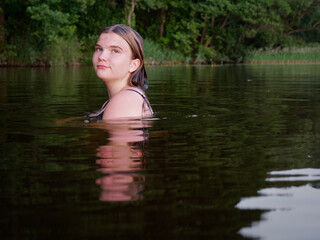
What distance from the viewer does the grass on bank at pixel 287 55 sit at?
4425cm

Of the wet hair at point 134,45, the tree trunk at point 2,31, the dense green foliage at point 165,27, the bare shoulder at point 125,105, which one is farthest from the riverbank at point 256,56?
the bare shoulder at point 125,105

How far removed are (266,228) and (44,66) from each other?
101ft

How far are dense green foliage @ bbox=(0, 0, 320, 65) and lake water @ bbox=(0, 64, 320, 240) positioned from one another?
89.0ft

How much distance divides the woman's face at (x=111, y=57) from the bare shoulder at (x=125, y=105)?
224 mm

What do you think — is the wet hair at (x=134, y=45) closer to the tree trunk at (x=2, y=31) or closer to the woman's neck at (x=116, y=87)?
the woman's neck at (x=116, y=87)

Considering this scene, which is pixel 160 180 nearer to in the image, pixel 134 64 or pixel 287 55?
pixel 134 64

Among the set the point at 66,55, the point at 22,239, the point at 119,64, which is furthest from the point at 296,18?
the point at 22,239

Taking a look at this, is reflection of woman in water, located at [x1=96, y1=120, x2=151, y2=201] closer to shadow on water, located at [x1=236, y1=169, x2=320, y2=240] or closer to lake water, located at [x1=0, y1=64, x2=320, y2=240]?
lake water, located at [x1=0, y1=64, x2=320, y2=240]

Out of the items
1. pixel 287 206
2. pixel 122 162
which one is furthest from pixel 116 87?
pixel 287 206

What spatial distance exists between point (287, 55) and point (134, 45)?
4032 cm

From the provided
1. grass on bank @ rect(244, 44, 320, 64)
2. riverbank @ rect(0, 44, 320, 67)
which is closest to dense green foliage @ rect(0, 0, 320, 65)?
riverbank @ rect(0, 44, 320, 67)

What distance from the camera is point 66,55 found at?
33.2 meters

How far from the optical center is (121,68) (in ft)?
18.1

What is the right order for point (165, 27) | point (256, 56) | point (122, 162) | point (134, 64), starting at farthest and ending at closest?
point (165, 27) → point (256, 56) → point (134, 64) → point (122, 162)
